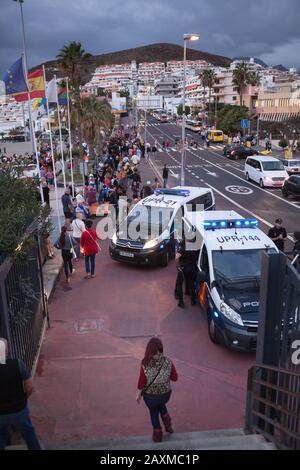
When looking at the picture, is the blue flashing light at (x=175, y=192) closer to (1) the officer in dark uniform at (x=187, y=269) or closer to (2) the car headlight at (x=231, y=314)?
(1) the officer in dark uniform at (x=187, y=269)

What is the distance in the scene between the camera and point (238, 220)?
10.2 metres

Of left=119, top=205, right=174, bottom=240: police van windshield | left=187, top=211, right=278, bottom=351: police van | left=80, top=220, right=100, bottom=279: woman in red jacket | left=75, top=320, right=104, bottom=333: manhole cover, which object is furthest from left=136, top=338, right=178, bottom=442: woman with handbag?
left=119, top=205, right=174, bottom=240: police van windshield

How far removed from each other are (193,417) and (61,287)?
20.0 ft

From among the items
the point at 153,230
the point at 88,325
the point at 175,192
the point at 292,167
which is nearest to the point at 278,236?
the point at 153,230

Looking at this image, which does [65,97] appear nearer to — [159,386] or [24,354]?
[24,354]

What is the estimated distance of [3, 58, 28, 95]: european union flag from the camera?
13.4 m

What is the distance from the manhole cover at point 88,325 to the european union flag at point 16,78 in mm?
7797

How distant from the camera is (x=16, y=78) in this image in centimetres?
1342

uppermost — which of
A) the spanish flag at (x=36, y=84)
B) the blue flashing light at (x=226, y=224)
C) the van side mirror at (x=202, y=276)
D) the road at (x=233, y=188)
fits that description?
the spanish flag at (x=36, y=84)

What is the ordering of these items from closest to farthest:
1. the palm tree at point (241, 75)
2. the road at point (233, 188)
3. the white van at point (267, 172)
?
the road at point (233, 188) < the white van at point (267, 172) < the palm tree at point (241, 75)

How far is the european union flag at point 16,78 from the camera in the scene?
13.4 metres

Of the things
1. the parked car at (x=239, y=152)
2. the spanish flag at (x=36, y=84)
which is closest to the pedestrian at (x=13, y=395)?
the spanish flag at (x=36, y=84)

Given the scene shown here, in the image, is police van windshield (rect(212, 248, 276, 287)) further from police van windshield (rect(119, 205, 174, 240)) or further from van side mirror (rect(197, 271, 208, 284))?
police van windshield (rect(119, 205, 174, 240))
